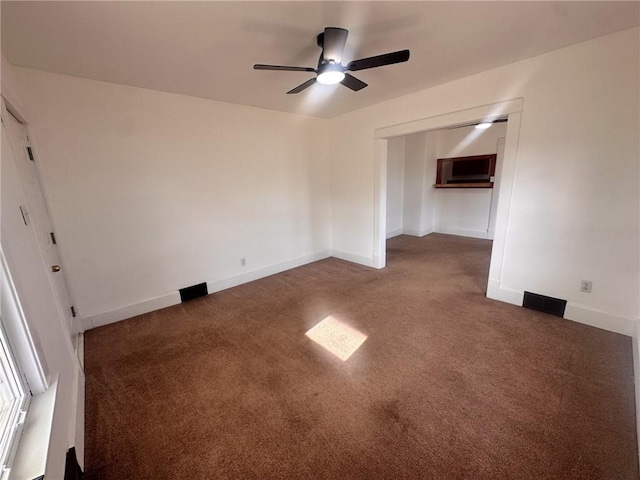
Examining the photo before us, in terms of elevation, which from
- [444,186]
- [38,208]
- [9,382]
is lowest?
[9,382]

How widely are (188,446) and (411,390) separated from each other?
4.72 feet

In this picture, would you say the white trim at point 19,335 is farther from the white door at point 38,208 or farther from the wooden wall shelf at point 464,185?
the wooden wall shelf at point 464,185

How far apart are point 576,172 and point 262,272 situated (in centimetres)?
382

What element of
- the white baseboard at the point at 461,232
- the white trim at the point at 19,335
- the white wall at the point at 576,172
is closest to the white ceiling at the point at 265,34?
the white wall at the point at 576,172

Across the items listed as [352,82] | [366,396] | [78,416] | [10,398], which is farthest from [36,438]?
[352,82]

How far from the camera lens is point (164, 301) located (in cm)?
314

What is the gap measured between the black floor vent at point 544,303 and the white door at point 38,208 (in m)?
4.18

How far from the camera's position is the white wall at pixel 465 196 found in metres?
5.54

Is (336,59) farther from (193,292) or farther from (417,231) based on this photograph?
(417,231)

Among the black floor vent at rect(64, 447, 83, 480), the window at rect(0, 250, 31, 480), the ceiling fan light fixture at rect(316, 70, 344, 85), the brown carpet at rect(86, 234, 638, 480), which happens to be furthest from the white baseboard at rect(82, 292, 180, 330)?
the ceiling fan light fixture at rect(316, 70, 344, 85)

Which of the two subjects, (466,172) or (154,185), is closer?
(154,185)

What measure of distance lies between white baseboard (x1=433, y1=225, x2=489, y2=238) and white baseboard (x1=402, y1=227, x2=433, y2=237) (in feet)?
0.68

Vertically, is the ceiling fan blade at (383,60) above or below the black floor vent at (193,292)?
above

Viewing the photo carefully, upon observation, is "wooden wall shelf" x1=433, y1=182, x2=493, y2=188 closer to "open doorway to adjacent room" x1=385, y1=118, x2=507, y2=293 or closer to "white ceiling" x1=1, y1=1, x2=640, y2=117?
"open doorway to adjacent room" x1=385, y1=118, x2=507, y2=293
